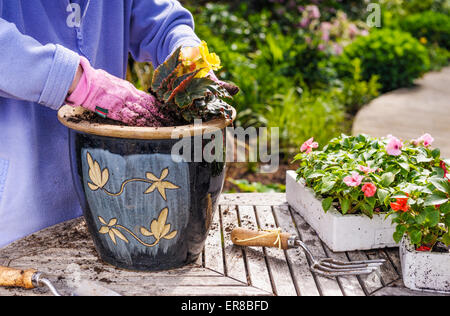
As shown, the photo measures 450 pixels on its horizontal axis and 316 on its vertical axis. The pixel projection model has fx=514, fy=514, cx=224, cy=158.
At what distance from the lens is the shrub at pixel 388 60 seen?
197 inches

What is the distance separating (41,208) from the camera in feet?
5.05

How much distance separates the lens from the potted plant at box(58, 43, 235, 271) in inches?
47.8

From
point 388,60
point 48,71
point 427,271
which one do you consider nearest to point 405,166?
point 427,271

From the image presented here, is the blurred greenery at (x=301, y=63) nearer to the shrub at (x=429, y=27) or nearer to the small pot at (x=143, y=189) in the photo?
the shrub at (x=429, y=27)

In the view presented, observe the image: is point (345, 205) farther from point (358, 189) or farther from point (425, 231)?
point (425, 231)

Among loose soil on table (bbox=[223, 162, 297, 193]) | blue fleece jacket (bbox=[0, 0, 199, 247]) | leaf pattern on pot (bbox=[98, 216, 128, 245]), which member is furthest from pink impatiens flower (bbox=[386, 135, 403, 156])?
loose soil on table (bbox=[223, 162, 297, 193])

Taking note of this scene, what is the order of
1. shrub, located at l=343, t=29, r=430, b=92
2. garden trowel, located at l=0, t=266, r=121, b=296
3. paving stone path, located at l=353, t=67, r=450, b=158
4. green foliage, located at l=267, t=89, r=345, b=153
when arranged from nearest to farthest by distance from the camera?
garden trowel, located at l=0, t=266, r=121, b=296
green foliage, located at l=267, t=89, r=345, b=153
paving stone path, located at l=353, t=67, r=450, b=158
shrub, located at l=343, t=29, r=430, b=92

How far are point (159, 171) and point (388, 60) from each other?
4261 millimetres

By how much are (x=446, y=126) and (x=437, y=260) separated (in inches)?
113

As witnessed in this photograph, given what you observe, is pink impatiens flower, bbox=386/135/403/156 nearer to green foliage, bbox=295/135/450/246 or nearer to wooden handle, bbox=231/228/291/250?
green foliage, bbox=295/135/450/246

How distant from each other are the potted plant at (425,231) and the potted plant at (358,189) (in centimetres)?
10

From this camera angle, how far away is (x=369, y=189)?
1.43 meters

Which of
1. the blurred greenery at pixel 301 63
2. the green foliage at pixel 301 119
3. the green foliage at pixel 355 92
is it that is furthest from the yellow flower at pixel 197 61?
the green foliage at pixel 355 92
